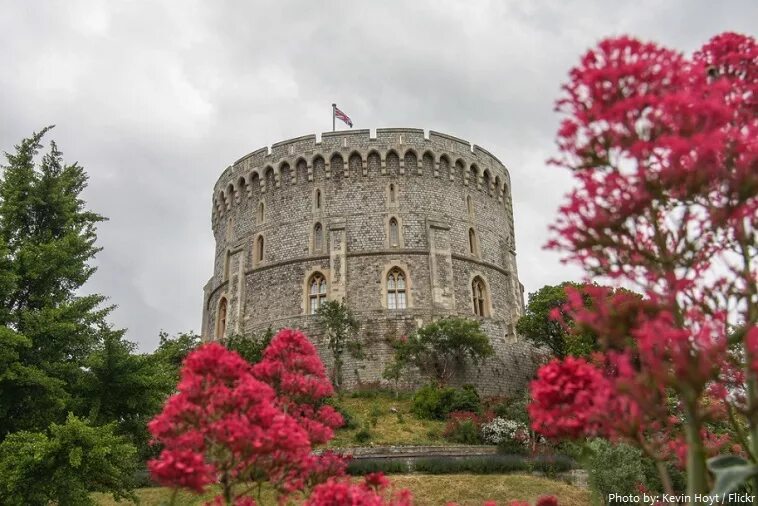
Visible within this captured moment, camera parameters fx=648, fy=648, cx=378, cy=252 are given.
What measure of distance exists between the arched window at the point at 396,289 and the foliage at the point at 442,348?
2947 millimetres

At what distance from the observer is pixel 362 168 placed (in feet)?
121

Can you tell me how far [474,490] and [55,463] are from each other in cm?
1028

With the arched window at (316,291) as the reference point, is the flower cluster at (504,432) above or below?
below

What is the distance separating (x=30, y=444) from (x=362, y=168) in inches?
1054

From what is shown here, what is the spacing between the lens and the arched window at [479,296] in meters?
36.1

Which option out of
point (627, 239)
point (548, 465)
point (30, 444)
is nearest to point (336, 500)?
point (627, 239)

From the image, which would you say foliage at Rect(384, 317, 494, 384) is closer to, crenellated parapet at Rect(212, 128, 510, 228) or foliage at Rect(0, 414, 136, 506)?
crenellated parapet at Rect(212, 128, 510, 228)

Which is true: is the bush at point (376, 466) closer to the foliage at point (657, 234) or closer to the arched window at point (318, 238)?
the foliage at point (657, 234)

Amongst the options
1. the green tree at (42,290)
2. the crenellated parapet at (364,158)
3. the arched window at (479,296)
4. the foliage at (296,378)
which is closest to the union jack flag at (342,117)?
the crenellated parapet at (364,158)

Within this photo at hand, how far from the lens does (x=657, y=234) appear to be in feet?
14.3

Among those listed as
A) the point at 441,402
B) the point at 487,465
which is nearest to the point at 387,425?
the point at 441,402

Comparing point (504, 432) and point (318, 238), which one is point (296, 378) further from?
point (318, 238)

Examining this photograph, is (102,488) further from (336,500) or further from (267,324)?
(267,324)

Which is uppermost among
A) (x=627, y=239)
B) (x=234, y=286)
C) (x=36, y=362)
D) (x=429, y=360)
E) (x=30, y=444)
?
(x=234, y=286)
